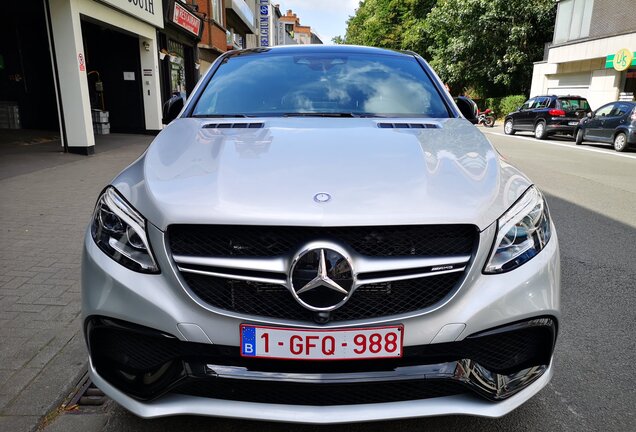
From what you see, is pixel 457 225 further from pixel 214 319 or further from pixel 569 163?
pixel 569 163

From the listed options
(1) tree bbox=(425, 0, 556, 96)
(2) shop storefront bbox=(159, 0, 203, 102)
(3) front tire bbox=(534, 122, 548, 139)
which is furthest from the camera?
(1) tree bbox=(425, 0, 556, 96)

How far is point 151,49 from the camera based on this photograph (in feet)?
49.8

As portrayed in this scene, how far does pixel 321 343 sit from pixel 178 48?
20.3 metres

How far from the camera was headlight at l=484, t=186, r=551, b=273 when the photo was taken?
5.72 feet

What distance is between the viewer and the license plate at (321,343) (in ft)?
5.32

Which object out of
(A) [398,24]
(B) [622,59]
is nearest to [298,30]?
(A) [398,24]

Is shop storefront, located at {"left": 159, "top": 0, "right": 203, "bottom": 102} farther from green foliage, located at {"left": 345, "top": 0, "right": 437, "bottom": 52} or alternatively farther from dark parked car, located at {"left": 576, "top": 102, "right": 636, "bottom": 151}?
green foliage, located at {"left": 345, "top": 0, "right": 437, "bottom": 52}

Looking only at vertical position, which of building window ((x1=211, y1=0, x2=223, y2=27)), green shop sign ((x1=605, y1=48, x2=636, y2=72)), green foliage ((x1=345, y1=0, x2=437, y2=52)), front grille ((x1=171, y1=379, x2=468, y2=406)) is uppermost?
green foliage ((x1=345, y1=0, x2=437, y2=52))

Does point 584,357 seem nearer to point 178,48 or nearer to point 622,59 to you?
point 178,48

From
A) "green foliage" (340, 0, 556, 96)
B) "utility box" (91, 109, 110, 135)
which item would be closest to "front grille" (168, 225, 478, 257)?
"utility box" (91, 109, 110, 135)

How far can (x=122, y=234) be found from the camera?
5.92 feet

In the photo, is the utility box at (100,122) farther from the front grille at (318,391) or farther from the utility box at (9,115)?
the front grille at (318,391)

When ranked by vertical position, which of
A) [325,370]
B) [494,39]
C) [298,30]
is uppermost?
[298,30]

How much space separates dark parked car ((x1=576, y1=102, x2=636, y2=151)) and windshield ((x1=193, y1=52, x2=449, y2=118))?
13.6m
